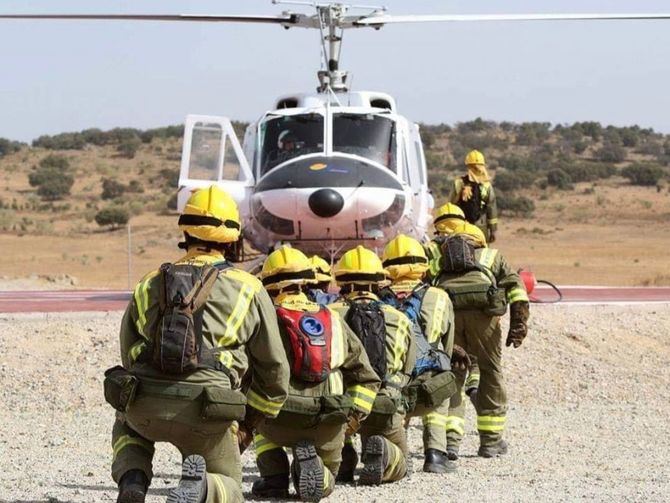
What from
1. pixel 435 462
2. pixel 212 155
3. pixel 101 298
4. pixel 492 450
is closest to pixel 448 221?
pixel 492 450

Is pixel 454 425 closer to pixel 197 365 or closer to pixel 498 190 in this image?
pixel 197 365

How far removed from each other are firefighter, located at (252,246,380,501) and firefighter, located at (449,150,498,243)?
775 cm

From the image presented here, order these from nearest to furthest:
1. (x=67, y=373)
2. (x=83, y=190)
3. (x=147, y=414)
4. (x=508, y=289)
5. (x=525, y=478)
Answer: (x=147, y=414) → (x=525, y=478) → (x=508, y=289) → (x=67, y=373) → (x=83, y=190)

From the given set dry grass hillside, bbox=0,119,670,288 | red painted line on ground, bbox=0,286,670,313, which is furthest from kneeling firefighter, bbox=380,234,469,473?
dry grass hillside, bbox=0,119,670,288

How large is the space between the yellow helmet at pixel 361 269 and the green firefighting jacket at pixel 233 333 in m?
2.19

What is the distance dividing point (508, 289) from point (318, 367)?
12.1 ft

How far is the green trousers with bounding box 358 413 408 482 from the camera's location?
9.43 metres

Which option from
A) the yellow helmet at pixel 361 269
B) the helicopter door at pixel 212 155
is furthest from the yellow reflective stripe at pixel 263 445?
the helicopter door at pixel 212 155

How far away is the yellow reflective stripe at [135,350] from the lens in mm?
6938

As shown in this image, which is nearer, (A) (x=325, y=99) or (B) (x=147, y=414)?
(B) (x=147, y=414)

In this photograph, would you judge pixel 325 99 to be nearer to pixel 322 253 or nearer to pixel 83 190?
pixel 322 253

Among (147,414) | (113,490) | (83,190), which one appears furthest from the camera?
(83,190)

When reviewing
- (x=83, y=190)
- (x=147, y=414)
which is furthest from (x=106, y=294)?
(x=83, y=190)

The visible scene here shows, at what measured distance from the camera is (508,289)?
38.2 ft
